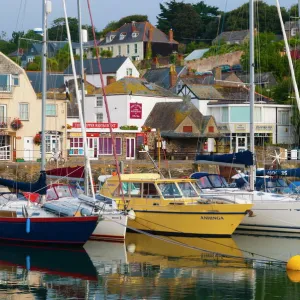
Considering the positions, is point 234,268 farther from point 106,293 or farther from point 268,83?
point 268,83

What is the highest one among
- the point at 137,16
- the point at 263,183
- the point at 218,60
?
the point at 137,16

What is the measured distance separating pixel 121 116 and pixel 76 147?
786 cm

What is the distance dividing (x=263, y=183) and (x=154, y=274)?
13.4 m

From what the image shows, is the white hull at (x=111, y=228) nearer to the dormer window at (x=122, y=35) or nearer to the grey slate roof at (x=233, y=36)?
the grey slate roof at (x=233, y=36)

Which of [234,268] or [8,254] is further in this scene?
[8,254]

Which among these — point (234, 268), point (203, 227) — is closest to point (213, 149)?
point (203, 227)

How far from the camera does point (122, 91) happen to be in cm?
6744

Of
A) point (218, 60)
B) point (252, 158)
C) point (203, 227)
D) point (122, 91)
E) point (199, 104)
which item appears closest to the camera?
point (203, 227)

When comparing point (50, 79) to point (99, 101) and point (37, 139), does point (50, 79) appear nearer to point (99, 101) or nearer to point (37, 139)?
point (99, 101)

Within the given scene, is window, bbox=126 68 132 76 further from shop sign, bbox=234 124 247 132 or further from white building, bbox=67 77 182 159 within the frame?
shop sign, bbox=234 124 247 132

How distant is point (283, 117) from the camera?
72.1 meters

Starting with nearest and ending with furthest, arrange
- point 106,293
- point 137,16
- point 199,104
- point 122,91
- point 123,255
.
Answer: point 106,293
point 123,255
point 122,91
point 199,104
point 137,16

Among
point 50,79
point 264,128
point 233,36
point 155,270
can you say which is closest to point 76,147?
point 50,79

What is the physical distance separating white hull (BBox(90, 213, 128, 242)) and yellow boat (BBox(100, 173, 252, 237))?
0.81 meters
